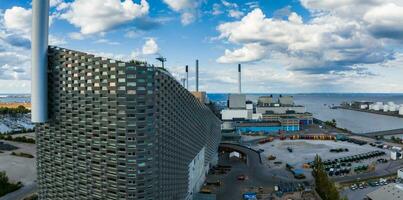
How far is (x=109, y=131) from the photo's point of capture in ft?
140

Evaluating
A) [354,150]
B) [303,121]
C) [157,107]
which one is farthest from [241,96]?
[157,107]

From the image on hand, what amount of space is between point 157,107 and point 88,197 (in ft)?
52.1

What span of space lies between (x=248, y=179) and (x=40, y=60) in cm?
5117

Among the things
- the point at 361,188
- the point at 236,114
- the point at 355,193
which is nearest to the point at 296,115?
the point at 236,114

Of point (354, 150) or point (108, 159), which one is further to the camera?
point (354, 150)

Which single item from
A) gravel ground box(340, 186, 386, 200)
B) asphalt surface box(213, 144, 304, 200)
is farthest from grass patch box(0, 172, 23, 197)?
gravel ground box(340, 186, 386, 200)

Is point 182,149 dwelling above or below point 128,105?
→ below

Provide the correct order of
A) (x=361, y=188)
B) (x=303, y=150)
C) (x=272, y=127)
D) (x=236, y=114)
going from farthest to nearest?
(x=236, y=114) → (x=272, y=127) → (x=303, y=150) → (x=361, y=188)

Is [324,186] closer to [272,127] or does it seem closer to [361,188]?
[361,188]

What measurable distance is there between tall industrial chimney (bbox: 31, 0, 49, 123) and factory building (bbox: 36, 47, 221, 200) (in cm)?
84

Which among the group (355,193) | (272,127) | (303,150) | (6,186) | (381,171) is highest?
(272,127)

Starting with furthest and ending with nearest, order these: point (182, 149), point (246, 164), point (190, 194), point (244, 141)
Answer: point (244, 141), point (246, 164), point (190, 194), point (182, 149)

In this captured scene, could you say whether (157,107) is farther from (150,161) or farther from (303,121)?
(303,121)

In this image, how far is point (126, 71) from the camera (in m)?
40.7
